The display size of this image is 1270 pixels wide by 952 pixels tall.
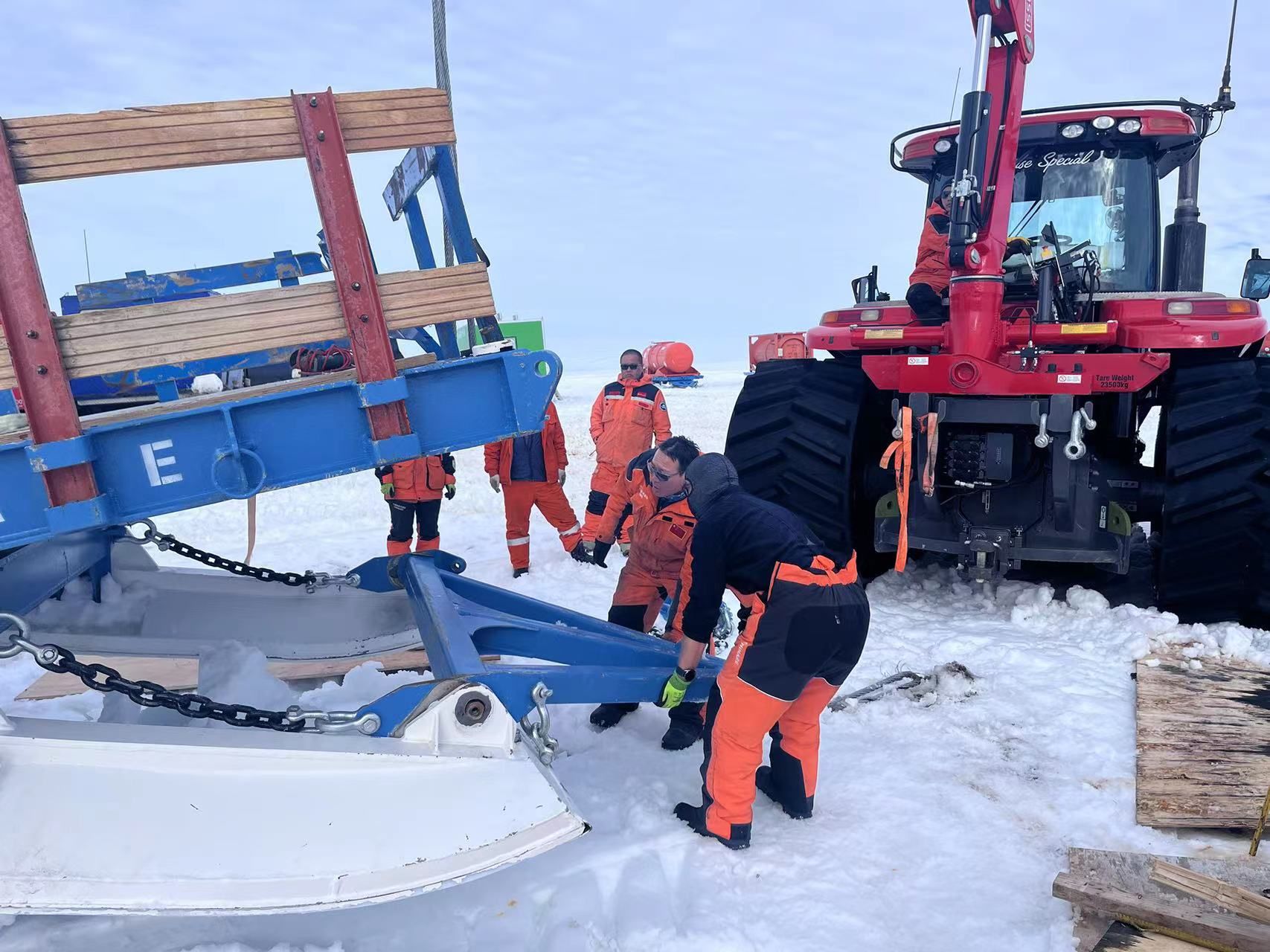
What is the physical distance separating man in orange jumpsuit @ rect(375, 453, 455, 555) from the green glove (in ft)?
10.8

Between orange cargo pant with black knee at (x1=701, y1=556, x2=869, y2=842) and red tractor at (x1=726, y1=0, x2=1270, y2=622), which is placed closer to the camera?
orange cargo pant with black knee at (x1=701, y1=556, x2=869, y2=842)

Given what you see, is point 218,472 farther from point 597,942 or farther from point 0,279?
point 597,942

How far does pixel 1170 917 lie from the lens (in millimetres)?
2396

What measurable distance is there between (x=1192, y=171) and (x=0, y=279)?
19.3ft

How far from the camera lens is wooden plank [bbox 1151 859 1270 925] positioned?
238 cm

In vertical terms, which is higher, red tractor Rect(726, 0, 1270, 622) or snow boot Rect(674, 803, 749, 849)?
red tractor Rect(726, 0, 1270, 622)

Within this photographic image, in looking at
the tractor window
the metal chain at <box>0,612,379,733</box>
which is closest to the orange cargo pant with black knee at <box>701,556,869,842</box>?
the metal chain at <box>0,612,379,733</box>

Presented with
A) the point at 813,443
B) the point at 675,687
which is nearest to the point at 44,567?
the point at 675,687

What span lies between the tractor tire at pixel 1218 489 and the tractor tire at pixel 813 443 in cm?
151

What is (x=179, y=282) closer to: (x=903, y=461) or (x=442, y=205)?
(x=442, y=205)

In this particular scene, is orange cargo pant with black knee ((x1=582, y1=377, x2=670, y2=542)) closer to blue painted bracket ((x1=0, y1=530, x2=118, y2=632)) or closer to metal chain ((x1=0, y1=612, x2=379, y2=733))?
blue painted bracket ((x1=0, y1=530, x2=118, y2=632))

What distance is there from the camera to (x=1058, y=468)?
4.68 m

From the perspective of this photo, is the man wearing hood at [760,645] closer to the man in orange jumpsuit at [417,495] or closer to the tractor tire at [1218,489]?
the tractor tire at [1218,489]

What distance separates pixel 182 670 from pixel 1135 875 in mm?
4238
